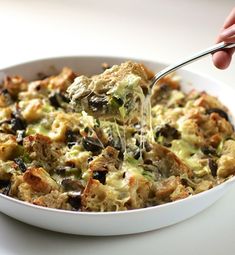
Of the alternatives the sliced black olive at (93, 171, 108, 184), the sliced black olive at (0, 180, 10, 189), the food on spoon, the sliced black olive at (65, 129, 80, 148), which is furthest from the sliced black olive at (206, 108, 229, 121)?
the sliced black olive at (0, 180, 10, 189)

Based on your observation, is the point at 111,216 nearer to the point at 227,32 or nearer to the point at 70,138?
the point at 70,138

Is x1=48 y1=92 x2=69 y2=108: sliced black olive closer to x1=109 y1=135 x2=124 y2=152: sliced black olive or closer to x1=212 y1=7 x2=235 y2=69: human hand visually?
x1=109 y1=135 x2=124 y2=152: sliced black olive

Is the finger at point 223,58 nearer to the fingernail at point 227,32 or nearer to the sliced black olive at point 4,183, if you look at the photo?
the fingernail at point 227,32

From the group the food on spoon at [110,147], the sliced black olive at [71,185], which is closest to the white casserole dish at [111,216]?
the food on spoon at [110,147]

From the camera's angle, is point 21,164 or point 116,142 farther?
point 116,142

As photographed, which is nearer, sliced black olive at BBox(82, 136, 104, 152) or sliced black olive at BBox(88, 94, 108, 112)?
sliced black olive at BBox(88, 94, 108, 112)

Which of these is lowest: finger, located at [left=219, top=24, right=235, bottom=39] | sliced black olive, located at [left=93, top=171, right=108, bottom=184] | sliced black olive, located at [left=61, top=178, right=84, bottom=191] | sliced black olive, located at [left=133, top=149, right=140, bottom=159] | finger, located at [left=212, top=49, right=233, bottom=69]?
sliced black olive, located at [left=61, top=178, right=84, bottom=191]

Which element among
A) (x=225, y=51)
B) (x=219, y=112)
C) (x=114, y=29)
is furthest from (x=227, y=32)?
(x=114, y=29)
